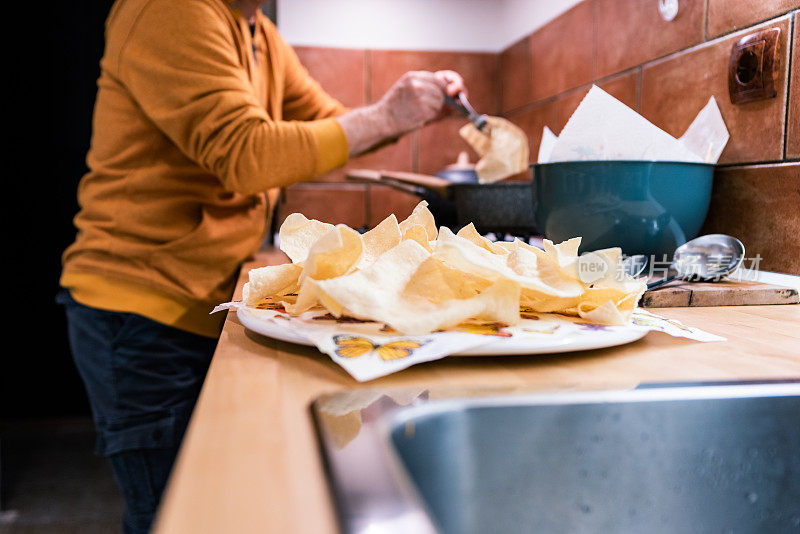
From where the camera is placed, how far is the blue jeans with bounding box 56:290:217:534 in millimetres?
1140

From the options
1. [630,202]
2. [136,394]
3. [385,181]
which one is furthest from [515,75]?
[136,394]

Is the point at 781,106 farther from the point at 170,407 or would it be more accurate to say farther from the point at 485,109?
the point at 485,109

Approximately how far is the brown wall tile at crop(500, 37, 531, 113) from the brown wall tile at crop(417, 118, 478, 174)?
0.57 feet

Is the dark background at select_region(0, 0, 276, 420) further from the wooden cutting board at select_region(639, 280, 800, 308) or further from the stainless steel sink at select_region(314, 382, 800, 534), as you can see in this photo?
the stainless steel sink at select_region(314, 382, 800, 534)

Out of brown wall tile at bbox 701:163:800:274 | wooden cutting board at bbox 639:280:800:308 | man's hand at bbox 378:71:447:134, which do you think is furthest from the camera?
man's hand at bbox 378:71:447:134

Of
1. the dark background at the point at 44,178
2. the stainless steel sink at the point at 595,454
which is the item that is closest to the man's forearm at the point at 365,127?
the stainless steel sink at the point at 595,454

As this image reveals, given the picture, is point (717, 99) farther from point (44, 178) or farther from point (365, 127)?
point (44, 178)

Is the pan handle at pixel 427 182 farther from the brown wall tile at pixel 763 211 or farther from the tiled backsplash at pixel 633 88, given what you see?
the brown wall tile at pixel 763 211

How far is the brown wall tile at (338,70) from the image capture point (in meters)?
2.07

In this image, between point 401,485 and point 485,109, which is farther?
point 485,109

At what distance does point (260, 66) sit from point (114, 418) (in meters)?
0.81

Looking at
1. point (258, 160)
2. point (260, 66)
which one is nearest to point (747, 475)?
point (258, 160)

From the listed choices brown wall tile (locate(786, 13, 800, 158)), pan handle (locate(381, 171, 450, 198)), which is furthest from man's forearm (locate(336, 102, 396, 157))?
brown wall tile (locate(786, 13, 800, 158))

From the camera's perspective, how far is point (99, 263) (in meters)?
1.17
